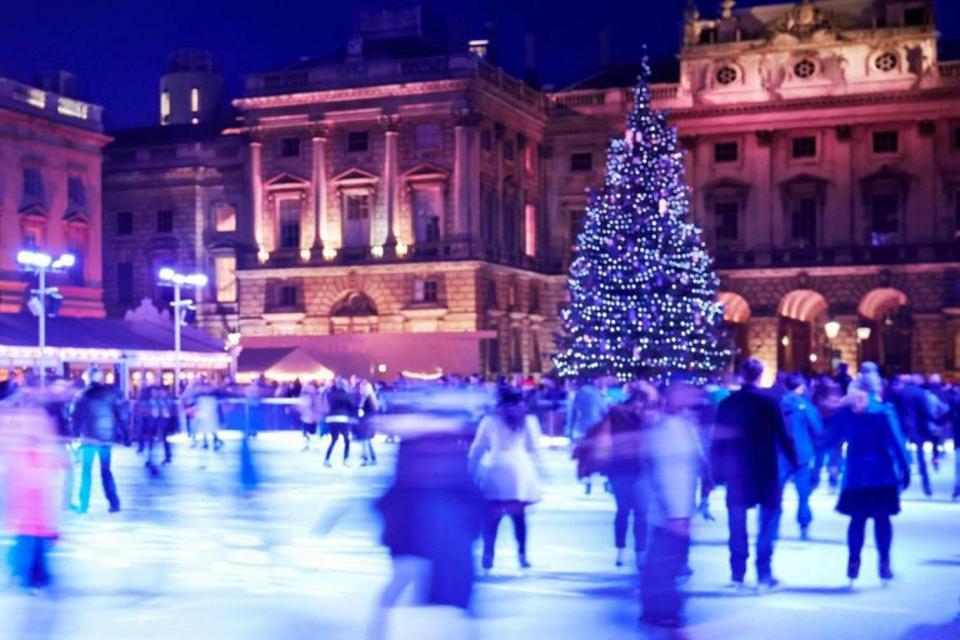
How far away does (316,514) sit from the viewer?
17.5 meters

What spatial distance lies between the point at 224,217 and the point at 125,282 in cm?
543

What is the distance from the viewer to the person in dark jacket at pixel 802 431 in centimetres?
1395

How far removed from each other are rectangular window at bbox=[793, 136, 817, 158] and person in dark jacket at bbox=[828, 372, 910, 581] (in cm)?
4992

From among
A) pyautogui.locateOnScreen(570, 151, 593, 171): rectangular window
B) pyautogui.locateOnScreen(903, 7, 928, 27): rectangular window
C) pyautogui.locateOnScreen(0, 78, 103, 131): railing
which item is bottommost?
pyautogui.locateOnScreen(570, 151, 593, 171): rectangular window

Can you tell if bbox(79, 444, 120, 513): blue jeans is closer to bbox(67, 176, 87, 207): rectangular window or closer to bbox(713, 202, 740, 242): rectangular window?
bbox(67, 176, 87, 207): rectangular window

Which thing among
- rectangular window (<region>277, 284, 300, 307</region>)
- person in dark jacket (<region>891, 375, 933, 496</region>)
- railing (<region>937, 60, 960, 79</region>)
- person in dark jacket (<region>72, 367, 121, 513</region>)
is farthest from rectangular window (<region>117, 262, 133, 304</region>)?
person in dark jacket (<region>72, 367, 121, 513</region>)

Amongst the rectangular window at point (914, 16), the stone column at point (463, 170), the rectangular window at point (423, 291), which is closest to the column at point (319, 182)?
the rectangular window at point (423, 291)

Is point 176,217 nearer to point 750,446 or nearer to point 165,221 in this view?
point 165,221

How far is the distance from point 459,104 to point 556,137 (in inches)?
384

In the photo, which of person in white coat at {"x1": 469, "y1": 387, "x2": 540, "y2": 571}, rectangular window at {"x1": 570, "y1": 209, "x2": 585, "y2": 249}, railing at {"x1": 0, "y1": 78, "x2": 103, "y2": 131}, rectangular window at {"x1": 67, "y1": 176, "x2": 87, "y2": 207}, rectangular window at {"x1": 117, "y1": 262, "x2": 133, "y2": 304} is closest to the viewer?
person in white coat at {"x1": 469, "y1": 387, "x2": 540, "y2": 571}

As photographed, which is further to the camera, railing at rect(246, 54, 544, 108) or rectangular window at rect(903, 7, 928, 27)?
rectangular window at rect(903, 7, 928, 27)

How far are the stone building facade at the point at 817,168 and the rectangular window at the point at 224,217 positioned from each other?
1326 cm

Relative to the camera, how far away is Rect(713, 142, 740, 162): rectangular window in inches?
2399

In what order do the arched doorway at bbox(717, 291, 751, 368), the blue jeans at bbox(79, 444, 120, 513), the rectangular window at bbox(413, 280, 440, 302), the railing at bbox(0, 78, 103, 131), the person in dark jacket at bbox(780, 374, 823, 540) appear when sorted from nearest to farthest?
the person in dark jacket at bbox(780, 374, 823, 540) → the blue jeans at bbox(79, 444, 120, 513) → the railing at bbox(0, 78, 103, 131) → the rectangular window at bbox(413, 280, 440, 302) → the arched doorway at bbox(717, 291, 751, 368)
